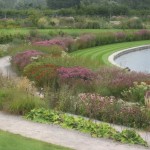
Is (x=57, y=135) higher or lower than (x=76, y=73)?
higher

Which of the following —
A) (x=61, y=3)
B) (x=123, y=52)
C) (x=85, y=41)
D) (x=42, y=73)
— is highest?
(x=42, y=73)

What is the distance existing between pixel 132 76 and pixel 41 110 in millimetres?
4859

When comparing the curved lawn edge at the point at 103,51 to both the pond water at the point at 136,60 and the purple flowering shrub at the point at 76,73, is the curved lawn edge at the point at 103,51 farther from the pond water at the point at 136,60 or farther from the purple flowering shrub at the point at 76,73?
the purple flowering shrub at the point at 76,73

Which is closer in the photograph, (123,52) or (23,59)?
(23,59)

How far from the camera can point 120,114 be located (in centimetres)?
1144

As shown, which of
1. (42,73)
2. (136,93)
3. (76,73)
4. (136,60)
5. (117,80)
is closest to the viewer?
(136,93)

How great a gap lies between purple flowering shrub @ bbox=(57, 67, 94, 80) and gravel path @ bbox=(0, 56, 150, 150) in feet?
15.9

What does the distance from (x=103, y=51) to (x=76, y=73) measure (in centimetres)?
1496

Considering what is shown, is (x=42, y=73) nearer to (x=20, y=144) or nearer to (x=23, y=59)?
(x=23, y=59)

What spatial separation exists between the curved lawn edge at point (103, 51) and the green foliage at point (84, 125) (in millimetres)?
12983

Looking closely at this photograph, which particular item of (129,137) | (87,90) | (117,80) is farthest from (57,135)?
(117,80)

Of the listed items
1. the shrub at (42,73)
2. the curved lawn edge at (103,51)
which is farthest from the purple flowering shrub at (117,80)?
the curved lawn edge at (103,51)

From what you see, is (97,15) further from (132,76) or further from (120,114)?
(120,114)

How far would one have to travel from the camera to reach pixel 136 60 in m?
29.4
